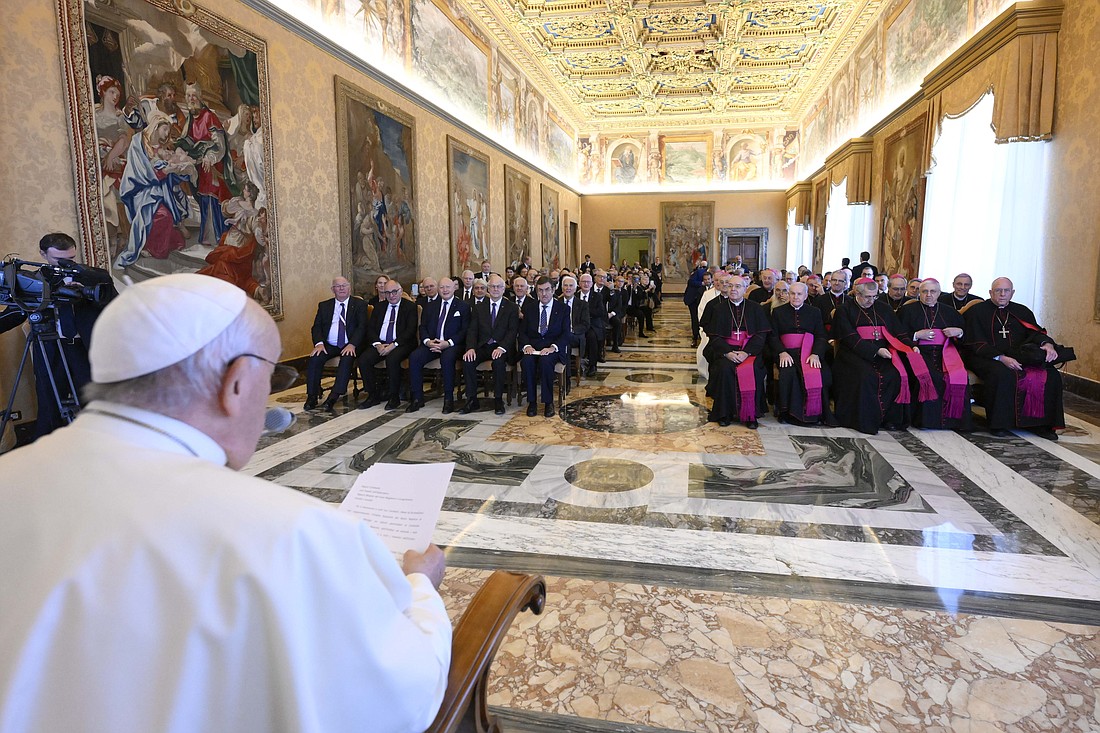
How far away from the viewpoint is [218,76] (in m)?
6.82

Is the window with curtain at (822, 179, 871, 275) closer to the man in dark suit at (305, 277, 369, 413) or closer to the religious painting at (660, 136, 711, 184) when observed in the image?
the religious painting at (660, 136, 711, 184)

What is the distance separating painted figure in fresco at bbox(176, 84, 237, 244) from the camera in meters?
6.51

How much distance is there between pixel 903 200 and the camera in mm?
11578

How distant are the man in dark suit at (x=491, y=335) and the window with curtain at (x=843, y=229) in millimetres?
10200

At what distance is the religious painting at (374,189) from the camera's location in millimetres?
9125

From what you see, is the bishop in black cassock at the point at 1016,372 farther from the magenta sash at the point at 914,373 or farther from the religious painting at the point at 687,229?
the religious painting at the point at 687,229

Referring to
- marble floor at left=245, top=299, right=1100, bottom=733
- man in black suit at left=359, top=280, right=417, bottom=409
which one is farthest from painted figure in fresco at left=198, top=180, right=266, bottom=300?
marble floor at left=245, top=299, right=1100, bottom=733

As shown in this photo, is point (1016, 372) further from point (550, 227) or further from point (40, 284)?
point (550, 227)

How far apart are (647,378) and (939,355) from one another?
370 cm

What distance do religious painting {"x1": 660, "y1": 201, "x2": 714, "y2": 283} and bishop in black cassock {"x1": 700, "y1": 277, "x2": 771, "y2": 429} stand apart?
19.6m

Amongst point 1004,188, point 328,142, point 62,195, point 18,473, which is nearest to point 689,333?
point 1004,188

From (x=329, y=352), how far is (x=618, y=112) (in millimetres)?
19359

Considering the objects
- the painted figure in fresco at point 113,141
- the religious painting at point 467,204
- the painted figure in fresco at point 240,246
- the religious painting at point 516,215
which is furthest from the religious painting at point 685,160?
the painted figure in fresco at point 113,141

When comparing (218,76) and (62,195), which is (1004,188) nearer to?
(218,76)
